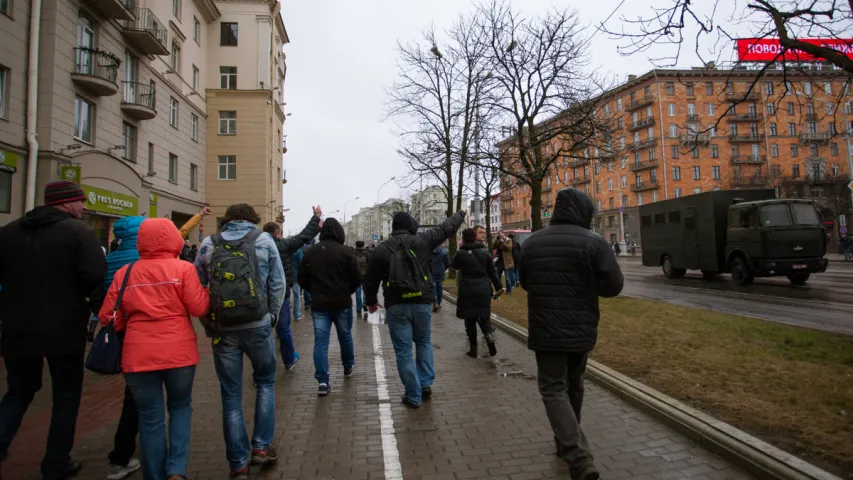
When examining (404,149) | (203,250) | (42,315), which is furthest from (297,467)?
(404,149)

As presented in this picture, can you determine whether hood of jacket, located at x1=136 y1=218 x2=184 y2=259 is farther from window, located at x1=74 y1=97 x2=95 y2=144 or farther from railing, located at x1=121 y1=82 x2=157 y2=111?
railing, located at x1=121 y1=82 x2=157 y2=111

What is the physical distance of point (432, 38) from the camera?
1956 centimetres

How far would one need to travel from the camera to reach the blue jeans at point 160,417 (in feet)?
9.99

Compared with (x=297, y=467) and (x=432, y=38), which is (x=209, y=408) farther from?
(x=432, y=38)

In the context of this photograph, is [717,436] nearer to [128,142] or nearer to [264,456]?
[264,456]

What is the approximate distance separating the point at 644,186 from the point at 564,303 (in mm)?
71570

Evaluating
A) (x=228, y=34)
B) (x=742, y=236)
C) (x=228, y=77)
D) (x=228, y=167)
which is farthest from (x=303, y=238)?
(x=228, y=34)

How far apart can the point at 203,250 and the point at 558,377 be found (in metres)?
2.84

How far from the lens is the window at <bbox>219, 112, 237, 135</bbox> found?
31.1 m

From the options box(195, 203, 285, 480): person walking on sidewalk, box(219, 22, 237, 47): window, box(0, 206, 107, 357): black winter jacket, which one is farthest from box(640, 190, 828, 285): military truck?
box(219, 22, 237, 47): window

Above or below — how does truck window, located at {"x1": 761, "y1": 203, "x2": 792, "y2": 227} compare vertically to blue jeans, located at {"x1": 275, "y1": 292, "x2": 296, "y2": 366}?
above

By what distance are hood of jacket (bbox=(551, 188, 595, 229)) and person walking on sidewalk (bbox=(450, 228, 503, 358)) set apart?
141 inches

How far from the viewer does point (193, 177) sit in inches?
1109

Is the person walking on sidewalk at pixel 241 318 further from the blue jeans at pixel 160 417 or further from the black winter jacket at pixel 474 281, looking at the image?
the black winter jacket at pixel 474 281
